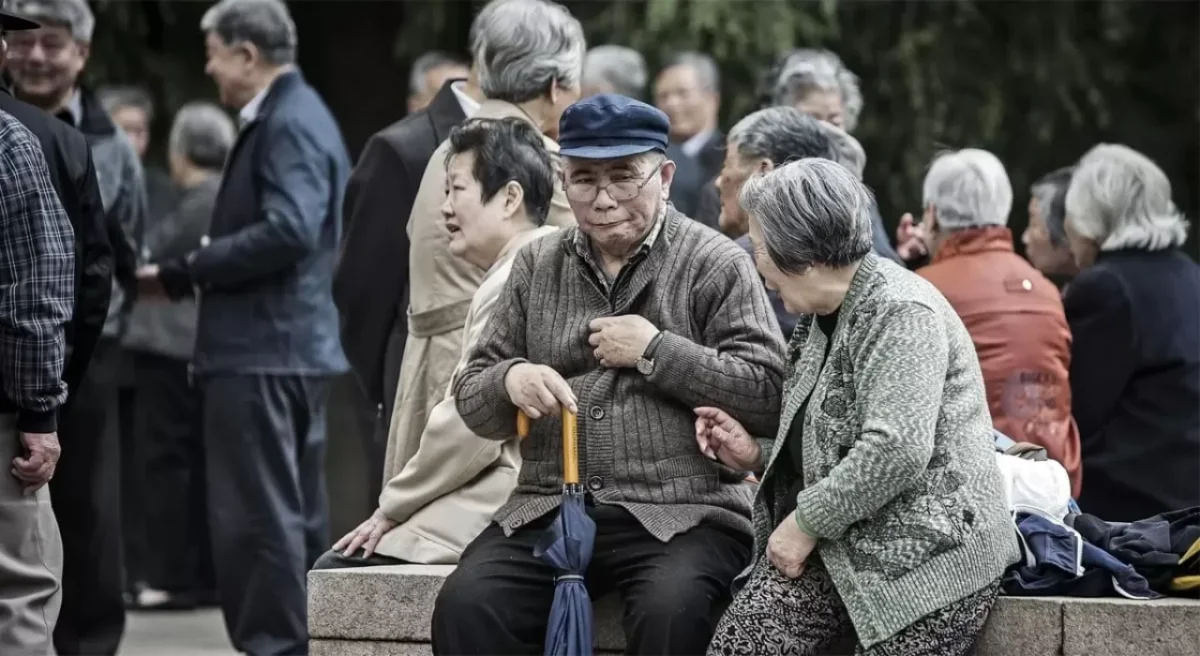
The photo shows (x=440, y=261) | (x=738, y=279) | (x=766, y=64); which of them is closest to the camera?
(x=738, y=279)

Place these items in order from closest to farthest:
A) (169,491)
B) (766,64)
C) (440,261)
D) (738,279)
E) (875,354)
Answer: (875,354)
(738,279)
(440,261)
(169,491)
(766,64)

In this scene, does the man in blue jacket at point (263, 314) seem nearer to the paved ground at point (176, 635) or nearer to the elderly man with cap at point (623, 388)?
the paved ground at point (176, 635)

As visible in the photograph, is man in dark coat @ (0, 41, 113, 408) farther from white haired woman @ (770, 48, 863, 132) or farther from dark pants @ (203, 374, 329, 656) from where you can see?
white haired woman @ (770, 48, 863, 132)

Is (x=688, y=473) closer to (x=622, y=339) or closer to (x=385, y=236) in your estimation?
(x=622, y=339)

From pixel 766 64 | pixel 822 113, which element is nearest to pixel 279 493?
pixel 822 113

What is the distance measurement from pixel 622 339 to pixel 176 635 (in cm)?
419

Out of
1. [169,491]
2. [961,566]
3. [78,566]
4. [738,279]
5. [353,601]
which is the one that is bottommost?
[169,491]

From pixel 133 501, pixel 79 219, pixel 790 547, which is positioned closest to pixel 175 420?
pixel 133 501

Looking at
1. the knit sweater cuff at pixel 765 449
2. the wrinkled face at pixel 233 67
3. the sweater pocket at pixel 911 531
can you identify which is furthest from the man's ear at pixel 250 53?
the sweater pocket at pixel 911 531

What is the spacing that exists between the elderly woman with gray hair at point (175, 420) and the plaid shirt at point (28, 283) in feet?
12.2

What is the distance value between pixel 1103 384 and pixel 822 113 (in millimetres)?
1492

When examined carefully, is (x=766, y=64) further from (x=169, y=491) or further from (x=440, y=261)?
(x=440, y=261)

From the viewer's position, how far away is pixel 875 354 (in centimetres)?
467

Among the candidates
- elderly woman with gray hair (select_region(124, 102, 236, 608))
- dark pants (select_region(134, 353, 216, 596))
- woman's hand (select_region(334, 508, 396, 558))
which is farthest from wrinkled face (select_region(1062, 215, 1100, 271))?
dark pants (select_region(134, 353, 216, 596))
